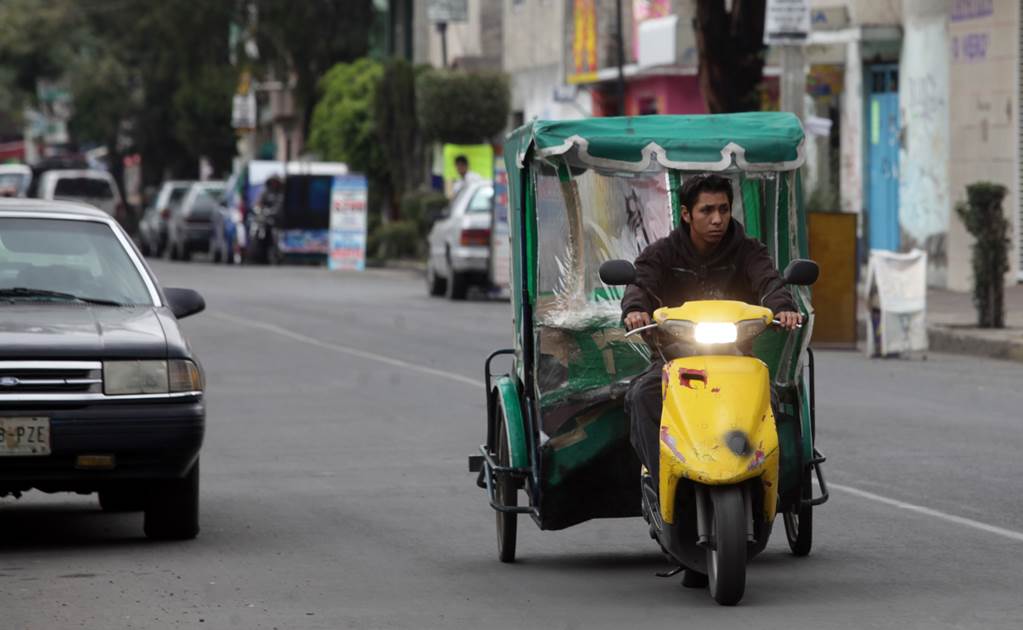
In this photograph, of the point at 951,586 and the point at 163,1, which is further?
the point at 163,1

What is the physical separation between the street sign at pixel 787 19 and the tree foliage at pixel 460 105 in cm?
2171

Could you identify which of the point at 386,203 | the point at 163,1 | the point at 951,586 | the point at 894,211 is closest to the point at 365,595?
the point at 951,586

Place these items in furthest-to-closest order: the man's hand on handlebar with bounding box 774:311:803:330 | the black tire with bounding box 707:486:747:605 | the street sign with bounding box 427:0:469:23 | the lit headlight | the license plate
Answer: the street sign with bounding box 427:0:469:23 < the license plate < the man's hand on handlebar with bounding box 774:311:803:330 < the lit headlight < the black tire with bounding box 707:486:747:605

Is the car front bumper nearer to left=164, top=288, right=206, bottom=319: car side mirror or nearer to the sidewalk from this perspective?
left=164, top=288, right=206, bottom=319: car side mirror

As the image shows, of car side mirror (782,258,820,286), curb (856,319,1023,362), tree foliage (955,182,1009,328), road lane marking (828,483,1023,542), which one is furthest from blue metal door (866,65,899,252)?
car side mirror (782,258,820,286)

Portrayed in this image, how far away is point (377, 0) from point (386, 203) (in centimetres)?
1067

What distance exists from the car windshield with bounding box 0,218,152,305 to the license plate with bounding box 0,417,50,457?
101cm

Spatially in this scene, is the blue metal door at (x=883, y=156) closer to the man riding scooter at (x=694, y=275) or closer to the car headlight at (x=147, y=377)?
the car headlight at (x=147, y=377)

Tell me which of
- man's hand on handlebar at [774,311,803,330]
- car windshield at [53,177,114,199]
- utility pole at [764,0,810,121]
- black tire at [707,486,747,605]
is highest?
utility pole at [764,0,810,121]

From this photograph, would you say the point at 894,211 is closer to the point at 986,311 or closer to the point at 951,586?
the point at 986,311

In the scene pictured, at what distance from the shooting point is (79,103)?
70.4m

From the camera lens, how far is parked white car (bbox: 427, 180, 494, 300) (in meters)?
30.4

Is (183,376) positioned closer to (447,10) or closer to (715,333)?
(715,333)

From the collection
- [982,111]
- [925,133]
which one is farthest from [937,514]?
[925,133]
